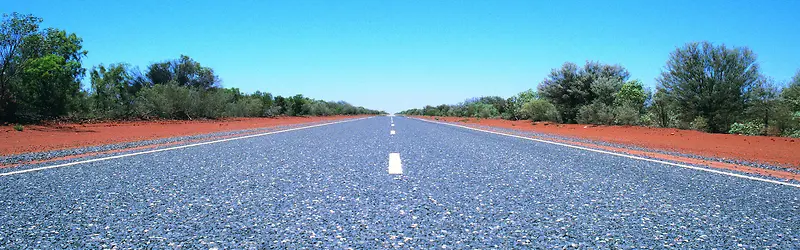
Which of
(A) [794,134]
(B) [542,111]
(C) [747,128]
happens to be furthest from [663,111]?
(B) [542,111]

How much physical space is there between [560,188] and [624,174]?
1530 mm

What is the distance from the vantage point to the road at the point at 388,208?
2389 millimetres

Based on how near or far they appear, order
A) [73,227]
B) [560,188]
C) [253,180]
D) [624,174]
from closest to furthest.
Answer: [73,227] → [560,188] → [253,180] → [624,174]

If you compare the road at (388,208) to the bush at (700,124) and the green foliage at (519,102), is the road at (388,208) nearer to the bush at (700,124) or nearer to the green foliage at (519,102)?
the bush at (700,124)

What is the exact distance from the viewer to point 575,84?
98.8 feet

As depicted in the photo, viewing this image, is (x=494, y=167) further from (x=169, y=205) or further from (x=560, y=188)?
(x=169, y=205)

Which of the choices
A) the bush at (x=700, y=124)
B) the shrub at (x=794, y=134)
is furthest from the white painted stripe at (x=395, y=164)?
the bush at (x=700, y=124)

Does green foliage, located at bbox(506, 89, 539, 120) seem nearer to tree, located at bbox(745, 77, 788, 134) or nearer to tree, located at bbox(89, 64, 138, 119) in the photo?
tree, located at bbox(745, 77, 788, 134)

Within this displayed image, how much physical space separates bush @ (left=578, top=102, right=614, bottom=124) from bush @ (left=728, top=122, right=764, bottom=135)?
6.03 metres

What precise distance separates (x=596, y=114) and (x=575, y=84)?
484 cm

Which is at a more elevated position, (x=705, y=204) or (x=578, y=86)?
(x=578, y=86)

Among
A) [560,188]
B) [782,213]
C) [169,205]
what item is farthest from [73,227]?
[782,213]

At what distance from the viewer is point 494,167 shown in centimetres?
535

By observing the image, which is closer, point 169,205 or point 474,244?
point 474,244
